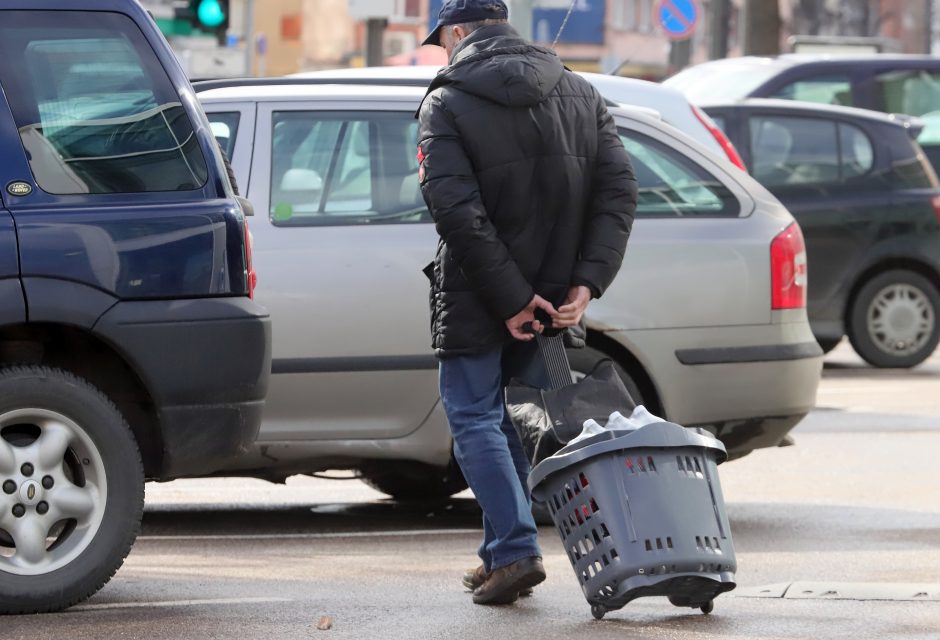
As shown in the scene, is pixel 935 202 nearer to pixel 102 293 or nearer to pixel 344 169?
pixel 344 169

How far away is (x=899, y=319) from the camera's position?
15.1 metres

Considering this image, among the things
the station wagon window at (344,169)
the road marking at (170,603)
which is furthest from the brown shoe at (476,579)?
the station wagon window at (344,169)

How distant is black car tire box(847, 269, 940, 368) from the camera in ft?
48.6

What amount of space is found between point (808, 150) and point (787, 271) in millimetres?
6571

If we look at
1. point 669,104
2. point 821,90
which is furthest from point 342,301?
point 821,90

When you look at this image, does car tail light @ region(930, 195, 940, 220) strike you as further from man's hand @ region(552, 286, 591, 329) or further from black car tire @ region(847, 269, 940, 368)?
man's hand @ region(552, 286, 591, 329)

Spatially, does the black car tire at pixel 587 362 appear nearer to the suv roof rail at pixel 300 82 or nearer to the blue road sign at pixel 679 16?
the suv roof rail at pixel 300 82

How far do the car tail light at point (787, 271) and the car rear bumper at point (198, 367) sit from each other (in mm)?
2402

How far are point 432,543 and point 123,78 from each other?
226 cm

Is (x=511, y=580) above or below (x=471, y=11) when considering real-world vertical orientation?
below

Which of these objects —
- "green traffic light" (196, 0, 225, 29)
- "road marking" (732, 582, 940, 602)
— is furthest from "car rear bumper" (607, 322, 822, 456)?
"green traffic light" (196, 0, 225, 29)

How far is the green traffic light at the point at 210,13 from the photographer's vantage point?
1869 centimetres

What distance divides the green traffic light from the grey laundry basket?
1343 centimetres

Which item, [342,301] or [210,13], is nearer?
[342,301]
